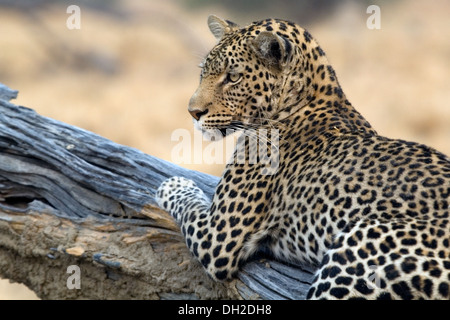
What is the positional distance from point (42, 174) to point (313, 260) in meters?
3.02

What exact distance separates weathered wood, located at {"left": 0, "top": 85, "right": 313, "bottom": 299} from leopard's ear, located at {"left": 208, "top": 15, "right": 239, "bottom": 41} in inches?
57.1

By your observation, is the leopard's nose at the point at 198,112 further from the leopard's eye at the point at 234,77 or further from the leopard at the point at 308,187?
the leopard's eye at the point at 234,77

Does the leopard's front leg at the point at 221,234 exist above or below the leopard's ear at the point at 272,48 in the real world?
below

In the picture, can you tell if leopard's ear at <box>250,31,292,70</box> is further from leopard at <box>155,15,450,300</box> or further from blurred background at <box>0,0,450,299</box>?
blurred background at <box>0,0,450,299</box>

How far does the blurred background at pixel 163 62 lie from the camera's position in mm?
16859

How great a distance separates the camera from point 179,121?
1697 cm

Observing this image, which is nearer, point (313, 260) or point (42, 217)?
point (313, 260)

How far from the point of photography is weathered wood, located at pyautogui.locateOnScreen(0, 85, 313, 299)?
5976 mm

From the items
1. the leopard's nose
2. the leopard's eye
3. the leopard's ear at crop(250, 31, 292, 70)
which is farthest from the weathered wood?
the leopard's ear at crop(250, 31, 292, 70)

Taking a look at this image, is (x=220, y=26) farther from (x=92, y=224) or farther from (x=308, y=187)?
(x=92, y=224)

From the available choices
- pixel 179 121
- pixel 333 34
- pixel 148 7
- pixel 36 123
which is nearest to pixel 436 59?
pixel 333 34

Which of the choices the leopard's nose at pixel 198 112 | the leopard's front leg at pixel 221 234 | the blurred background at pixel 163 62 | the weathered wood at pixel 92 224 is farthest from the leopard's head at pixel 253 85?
the blurred background at pixel 163 62

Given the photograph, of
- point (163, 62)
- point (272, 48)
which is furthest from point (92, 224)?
point (163, 62)
